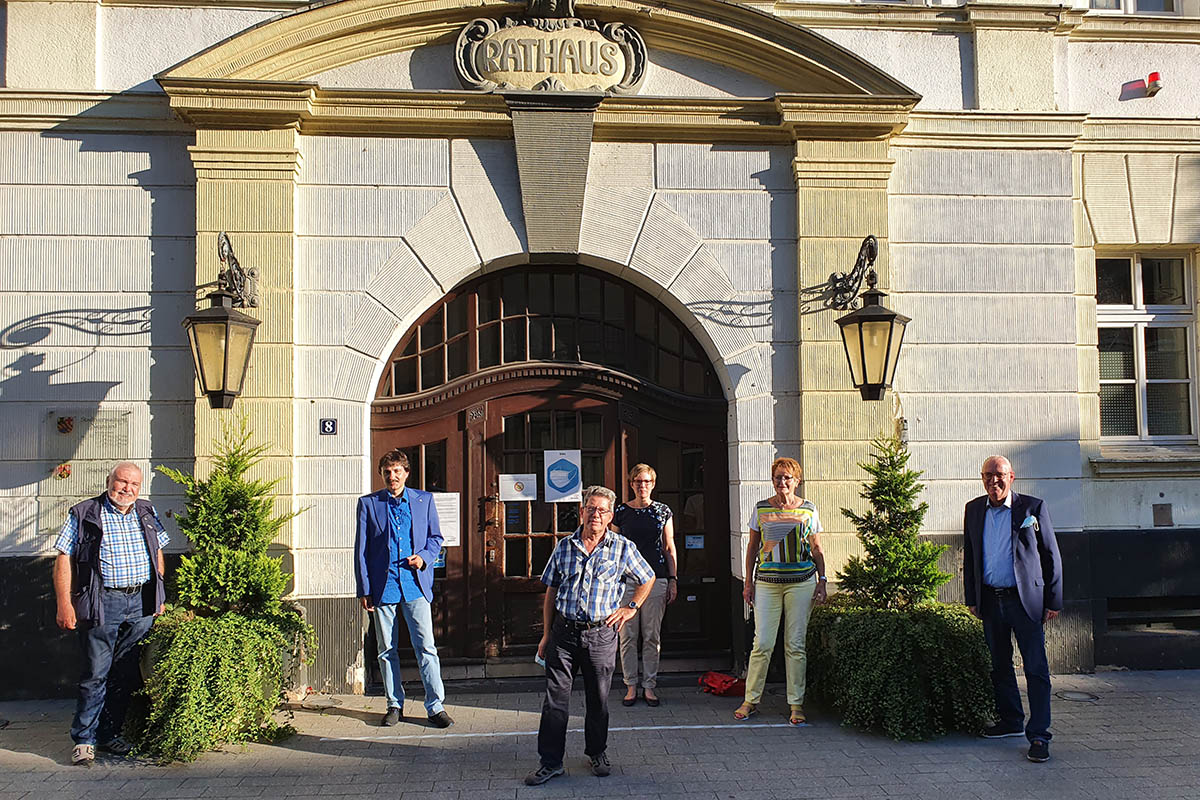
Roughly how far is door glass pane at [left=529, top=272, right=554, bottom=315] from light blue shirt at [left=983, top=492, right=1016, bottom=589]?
363 centimetres

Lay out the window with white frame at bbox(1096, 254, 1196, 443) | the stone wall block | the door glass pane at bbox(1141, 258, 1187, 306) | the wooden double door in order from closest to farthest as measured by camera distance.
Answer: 1. the stone wall block
2. the wooden double door
3. the window with white frame at bbox(1096, 254, 1196, 443)
4. the door glass pane at bbox(1141, 258, 1187, 306)

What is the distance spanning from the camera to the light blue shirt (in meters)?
5.63

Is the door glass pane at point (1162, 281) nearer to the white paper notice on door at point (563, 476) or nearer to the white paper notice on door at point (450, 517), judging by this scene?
the white paper notice on door at point (563, 476)

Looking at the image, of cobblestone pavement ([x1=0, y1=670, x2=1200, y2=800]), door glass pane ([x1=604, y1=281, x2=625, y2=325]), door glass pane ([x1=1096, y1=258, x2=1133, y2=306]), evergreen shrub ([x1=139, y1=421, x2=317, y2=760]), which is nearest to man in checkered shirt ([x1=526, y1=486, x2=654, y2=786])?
cobblestone pavement ([x1=0, y1=670, x2=1200, y2=800])

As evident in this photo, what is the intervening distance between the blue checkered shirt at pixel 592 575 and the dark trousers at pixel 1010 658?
7.41 feet

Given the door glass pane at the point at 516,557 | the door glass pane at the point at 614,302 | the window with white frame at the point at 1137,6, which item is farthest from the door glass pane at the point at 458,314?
the window with white frame at the point at 1137,6

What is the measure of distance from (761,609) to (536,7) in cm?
482

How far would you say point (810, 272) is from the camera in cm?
729

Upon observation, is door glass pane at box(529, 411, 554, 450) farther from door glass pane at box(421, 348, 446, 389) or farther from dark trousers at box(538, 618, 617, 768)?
dark trousers at box(538, 618, 617, 768)

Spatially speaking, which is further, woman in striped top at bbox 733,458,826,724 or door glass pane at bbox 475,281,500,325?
door glass pane at bbox 475,281,500,325

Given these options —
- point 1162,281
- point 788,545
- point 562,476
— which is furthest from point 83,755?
point 1162,281

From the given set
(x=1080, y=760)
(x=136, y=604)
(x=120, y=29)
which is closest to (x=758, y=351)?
(x=1080, y=760)

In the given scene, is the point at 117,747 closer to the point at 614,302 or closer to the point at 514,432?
the point at 514,432

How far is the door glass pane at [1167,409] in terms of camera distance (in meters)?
7.94
